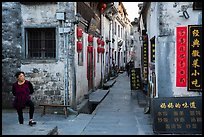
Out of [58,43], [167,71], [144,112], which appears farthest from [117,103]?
[167,71]

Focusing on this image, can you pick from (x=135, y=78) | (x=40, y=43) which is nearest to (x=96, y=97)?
(x=135, y=78)

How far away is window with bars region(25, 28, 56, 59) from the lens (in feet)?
41.7

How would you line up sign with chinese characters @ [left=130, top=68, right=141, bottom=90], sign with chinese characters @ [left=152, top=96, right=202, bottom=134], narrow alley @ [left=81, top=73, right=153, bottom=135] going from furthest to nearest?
1. sign with chinese characters @ [left=130, top=68, right=141, bottom=90]
2. narrow alley @ [left=81, top=73, right=153, bottom=135]
3. sign with chinese characters @ [left=152, top=96, right=202, bottom=134]

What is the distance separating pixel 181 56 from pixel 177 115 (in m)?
1.93

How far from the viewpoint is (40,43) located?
12805 mm

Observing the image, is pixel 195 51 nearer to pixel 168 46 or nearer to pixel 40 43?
pixel 168 46

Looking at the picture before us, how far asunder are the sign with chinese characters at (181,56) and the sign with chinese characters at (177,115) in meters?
1.07

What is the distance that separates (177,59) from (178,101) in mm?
1532

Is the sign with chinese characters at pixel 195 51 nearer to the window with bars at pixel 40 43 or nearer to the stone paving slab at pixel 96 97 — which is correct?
the window with bars at pixel 40 43

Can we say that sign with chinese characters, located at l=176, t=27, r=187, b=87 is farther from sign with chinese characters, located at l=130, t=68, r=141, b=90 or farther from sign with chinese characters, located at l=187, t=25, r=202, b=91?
sign with chinese characters, located at l=130, t=68, r=141, b=90

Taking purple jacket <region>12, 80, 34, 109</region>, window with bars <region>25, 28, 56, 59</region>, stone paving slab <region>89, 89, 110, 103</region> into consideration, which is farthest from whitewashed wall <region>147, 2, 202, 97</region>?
stone paving slab <region>89, 89, 110, 103</region>

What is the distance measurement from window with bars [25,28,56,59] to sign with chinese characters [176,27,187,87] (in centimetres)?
484

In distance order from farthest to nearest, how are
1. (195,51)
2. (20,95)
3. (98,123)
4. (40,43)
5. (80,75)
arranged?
(80,75)
(40,43)
(98,123)
(195,51)
(20,95)

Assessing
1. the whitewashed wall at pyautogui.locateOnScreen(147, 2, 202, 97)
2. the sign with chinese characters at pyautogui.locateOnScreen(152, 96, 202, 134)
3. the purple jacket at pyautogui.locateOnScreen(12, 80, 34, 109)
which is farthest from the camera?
the whitewashed wall at pyautogui.locateOnScreen(147, 2, 202, 97)
